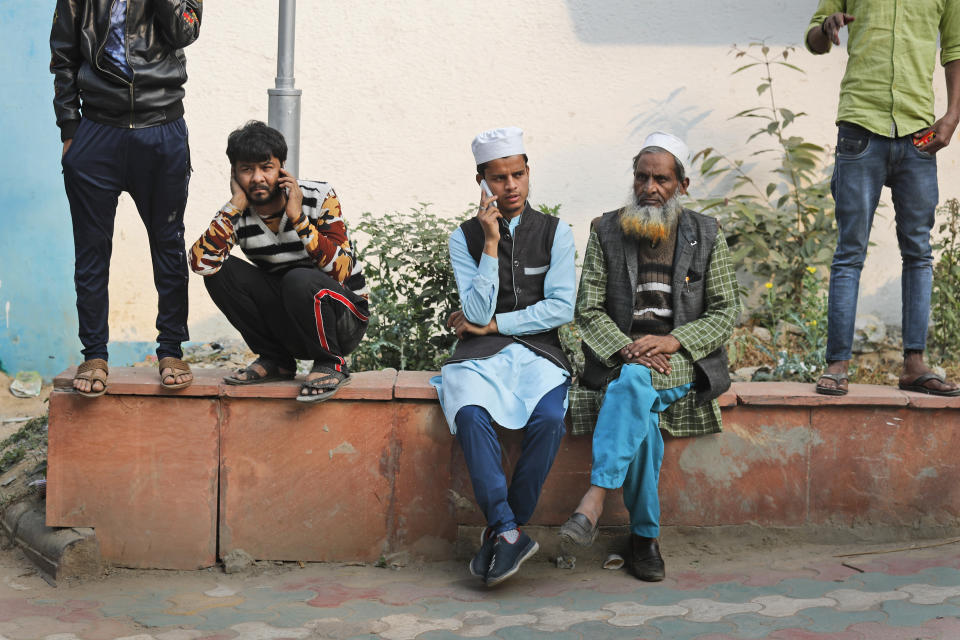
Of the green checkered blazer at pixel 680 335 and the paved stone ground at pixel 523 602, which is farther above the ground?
the green checkered blazer at pixel 680 335

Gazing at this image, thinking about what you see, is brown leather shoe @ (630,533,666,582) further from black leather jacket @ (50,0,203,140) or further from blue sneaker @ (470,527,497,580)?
black leather jacket @ (50,0,203,140)

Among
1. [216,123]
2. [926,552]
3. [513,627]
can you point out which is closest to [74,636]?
[513,627]

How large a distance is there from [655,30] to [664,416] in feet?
10.1

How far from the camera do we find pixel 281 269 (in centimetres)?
404

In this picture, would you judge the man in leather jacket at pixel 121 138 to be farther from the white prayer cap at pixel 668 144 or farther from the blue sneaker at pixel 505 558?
the white prayer cap at pixel 668 144

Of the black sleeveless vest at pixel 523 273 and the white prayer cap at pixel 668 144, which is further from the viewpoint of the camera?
the white prayer cap at pixel 668 144

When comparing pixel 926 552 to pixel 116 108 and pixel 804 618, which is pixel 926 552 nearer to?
pixel 804 618

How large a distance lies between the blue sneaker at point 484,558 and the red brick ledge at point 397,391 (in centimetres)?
61

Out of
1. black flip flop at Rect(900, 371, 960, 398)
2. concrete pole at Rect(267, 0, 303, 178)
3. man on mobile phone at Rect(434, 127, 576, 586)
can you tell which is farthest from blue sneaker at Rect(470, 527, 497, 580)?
black flip flop at Rect(900, 371, 960, 398)

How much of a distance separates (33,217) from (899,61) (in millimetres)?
5037

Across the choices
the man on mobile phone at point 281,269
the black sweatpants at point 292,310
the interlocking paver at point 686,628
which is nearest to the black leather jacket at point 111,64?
the man on mobile phone at point 281,269

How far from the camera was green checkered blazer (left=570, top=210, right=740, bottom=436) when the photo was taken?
Answer: 12.9 feet

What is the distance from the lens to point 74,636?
10.8 feet

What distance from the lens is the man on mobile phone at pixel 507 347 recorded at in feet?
12.0
